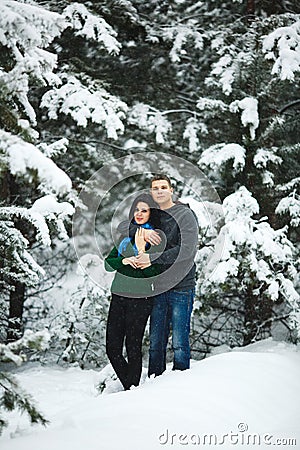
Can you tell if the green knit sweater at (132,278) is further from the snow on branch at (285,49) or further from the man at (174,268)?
the snow on branch at (285,49)

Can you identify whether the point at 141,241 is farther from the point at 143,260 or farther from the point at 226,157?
the point at 226,157

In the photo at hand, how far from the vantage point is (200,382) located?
3529mm

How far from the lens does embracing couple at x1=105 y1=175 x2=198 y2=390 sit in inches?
166

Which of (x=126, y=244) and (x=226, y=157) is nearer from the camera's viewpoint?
(x=126, y=244)

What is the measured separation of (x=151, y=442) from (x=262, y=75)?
610 centimetres

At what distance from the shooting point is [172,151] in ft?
28.8

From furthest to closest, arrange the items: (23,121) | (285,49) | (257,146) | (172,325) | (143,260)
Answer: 1. (257,146)
2. (285,49)
3. (172,325)
4. (143,260)
5. (23,121)

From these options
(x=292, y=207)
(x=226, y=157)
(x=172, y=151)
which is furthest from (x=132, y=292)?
(x=172, y=151)

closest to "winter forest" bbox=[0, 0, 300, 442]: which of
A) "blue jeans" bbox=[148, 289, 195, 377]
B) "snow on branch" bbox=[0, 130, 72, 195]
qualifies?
"blue jeans" bbox=[148, 289, 195, 377]

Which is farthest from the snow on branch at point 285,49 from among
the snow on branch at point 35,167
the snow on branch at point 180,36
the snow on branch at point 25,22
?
the snow on branch at point 35,167

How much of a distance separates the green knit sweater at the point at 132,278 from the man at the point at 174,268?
65 mm

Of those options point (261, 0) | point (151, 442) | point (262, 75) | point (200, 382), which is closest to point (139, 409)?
point (151, 442)

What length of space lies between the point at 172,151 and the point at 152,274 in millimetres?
4815

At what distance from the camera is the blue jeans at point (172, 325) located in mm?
4324
